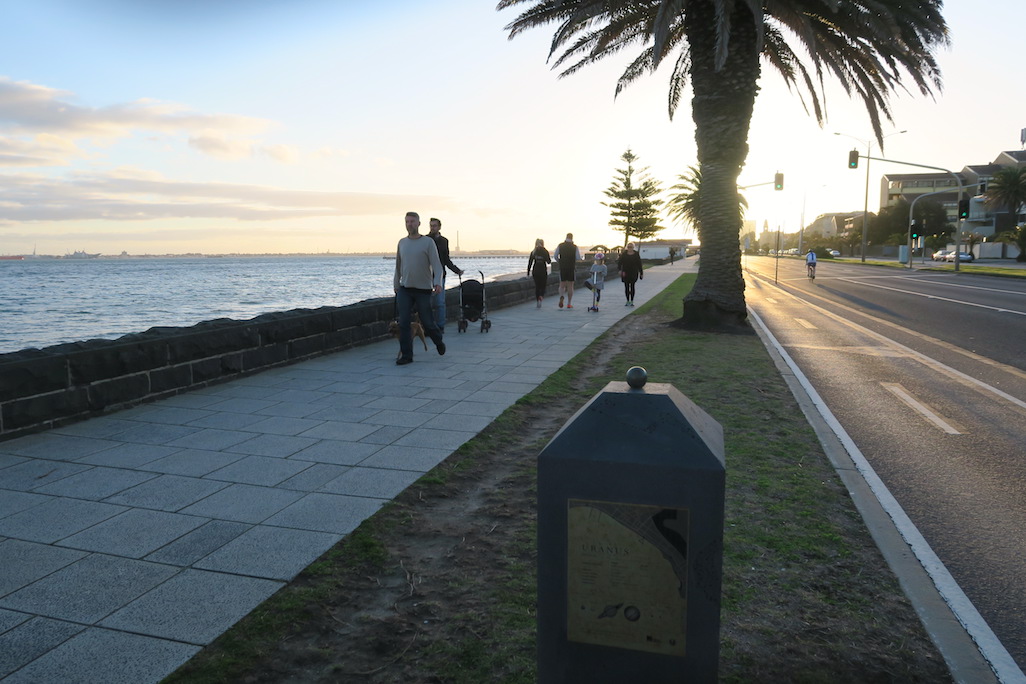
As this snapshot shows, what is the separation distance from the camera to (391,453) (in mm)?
5262

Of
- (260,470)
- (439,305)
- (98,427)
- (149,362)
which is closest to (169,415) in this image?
(98,427)

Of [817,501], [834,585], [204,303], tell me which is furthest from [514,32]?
[204,303]

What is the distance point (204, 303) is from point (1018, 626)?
5141cm

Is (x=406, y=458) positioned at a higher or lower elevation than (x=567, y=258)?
lower

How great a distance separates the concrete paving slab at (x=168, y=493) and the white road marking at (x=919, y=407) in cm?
623

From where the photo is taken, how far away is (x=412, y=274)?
8.97m

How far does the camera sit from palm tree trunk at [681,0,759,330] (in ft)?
41.3

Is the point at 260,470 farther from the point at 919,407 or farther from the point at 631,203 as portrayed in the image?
the point at 631,203

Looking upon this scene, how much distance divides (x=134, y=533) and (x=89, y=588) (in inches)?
24.5

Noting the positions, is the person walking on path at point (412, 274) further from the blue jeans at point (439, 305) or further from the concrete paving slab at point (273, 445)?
the concrete paving slab at point (273, 445)

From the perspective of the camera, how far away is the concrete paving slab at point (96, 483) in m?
4.38

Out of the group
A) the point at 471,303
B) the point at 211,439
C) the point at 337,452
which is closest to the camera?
the point at 337,452

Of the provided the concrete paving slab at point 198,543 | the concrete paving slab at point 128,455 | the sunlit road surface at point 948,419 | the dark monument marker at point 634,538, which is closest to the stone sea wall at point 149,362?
the concrete paving slab at point 128,455

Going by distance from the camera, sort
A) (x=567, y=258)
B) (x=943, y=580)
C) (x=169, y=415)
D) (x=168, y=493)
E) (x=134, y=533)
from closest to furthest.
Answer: (x=943, y=580)
(x=134, y=533)
(x=168, y=493)
(x=169, y=415)
(x=567, y=258)
